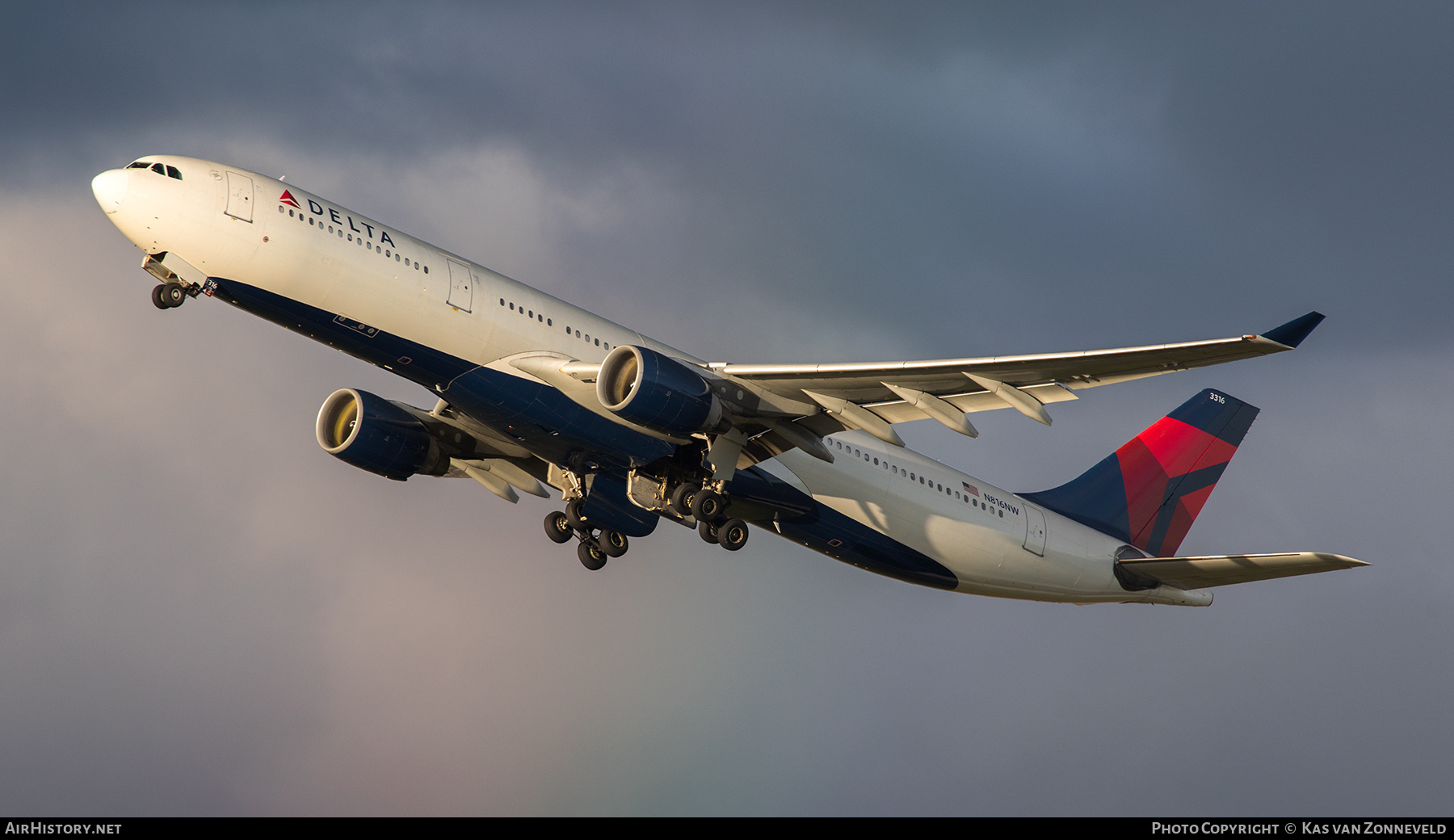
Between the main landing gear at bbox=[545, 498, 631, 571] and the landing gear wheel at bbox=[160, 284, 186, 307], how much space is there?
39.3 feet

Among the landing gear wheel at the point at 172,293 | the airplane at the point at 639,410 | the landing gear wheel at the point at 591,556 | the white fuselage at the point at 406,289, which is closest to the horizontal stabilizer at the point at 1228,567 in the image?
the airplane at the point at 639,410

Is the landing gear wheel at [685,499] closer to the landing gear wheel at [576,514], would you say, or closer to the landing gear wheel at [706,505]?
the landing gear wheel at [706,505]

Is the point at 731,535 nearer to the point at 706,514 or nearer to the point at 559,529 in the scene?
the point at 706,514

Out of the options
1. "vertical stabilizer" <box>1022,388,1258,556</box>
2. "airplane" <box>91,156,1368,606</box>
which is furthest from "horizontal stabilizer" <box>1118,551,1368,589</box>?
"vertical stabilizer" <box>1022,388,1258,556</box>

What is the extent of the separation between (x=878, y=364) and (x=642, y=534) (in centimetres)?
972

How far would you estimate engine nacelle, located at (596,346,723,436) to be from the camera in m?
27.8

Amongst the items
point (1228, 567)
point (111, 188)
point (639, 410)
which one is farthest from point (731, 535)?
point (111, 188)

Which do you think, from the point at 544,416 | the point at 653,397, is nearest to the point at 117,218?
the point at 544,416

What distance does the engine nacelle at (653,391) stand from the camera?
91.1ft

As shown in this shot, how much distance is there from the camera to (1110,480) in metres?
40.9

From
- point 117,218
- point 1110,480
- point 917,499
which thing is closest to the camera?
point 117,218

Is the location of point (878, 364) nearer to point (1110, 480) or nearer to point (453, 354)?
point (453, 354)

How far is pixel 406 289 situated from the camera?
92.0ft
